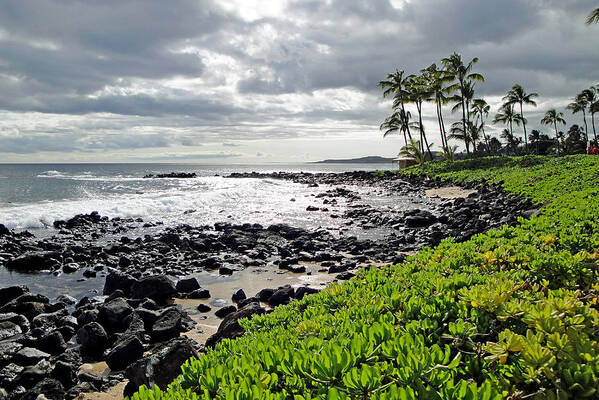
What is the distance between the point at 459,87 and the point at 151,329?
130 feet

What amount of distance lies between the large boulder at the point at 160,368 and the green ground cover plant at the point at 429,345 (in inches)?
57.2

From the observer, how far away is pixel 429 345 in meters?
2.54

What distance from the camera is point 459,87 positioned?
38438 mm

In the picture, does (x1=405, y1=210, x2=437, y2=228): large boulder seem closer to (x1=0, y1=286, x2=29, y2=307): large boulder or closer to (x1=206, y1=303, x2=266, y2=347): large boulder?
(x1=206, y1=303, x2=266, y2=347): large boulder

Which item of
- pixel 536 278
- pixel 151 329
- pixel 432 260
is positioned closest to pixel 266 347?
pixel 536 278

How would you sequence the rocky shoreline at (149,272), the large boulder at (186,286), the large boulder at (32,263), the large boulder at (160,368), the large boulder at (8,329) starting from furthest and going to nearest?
the large boulder at (32,263)
the large boulder at (186,286)
the large boulder at (8,329)
the rocky shoreline at (149,272)
the large boulder at (160,368)

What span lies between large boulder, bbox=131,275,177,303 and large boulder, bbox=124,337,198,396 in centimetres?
399

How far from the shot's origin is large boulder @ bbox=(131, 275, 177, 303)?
8547mm

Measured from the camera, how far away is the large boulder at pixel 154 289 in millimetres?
8547

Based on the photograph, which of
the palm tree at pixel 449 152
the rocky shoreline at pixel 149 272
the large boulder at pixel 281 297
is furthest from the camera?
the palm tree at pixel 449 152

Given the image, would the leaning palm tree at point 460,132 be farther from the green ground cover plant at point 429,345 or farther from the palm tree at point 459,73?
the green ground cover plant at point 429,345

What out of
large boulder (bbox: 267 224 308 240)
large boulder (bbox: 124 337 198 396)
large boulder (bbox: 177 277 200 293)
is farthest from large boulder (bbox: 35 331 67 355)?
large boulder (bbox: 267 224 308 240)

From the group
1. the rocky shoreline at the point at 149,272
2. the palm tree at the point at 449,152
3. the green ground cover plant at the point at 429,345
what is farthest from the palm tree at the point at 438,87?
the green ground cover plant at the point at 429,345

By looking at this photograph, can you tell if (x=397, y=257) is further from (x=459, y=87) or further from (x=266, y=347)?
(x=459, y=87)
